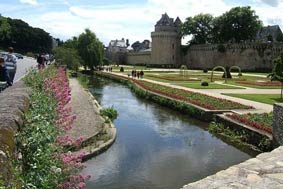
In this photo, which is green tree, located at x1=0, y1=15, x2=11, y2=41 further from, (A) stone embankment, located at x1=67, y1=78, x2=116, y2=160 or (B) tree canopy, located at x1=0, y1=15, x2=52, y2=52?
(A) stone embankment, located at x1=67, y1=78, x2=116, y2=160

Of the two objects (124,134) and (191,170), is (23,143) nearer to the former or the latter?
(191,170)

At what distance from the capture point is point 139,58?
100750mm

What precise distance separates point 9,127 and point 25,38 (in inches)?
4210

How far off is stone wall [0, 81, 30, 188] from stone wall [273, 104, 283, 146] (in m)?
7.51

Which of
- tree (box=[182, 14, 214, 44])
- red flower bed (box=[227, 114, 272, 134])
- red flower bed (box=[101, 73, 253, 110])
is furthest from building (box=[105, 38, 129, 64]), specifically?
red flower bed (box=[227, 114, 272, 134])

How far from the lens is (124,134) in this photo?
17.7 metres

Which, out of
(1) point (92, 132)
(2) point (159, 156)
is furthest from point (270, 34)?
(2) point (159, 156)

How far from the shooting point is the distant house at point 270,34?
275ft

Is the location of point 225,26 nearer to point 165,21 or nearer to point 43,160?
point 165,21

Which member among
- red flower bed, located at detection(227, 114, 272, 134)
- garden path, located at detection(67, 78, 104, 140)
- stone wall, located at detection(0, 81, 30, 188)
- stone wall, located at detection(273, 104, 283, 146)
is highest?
stone wall, located at detection(0, 81, 30, 188)

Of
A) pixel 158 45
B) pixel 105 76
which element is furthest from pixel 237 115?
pixel 158 45

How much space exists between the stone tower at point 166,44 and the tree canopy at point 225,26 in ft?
7.99

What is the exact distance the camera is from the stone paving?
→ 21.4 feet

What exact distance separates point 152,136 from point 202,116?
14.8 ft
